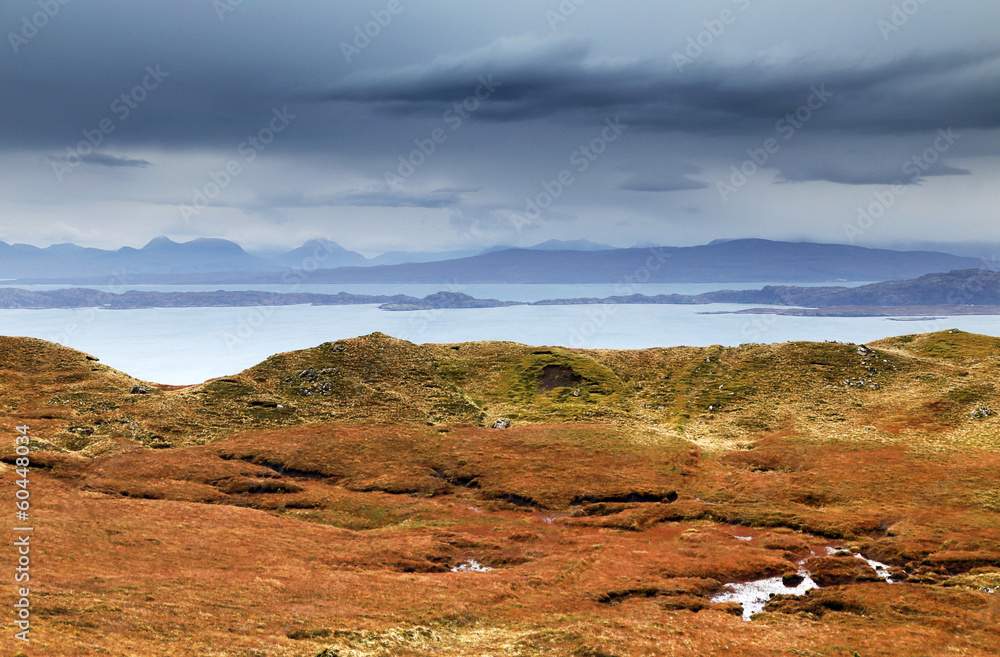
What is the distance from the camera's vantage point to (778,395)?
98.6 metres

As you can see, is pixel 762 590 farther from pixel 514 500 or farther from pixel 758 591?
pixel 514 500

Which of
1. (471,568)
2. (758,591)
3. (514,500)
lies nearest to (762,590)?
(758,591)

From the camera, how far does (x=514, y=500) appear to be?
223 ft

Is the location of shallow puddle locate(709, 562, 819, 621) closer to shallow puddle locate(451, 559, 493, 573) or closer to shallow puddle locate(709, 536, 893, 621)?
shallow puddle locate(709, 536, 893, 621)

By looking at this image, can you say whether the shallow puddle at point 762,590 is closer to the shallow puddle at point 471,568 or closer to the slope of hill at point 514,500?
the slope of hill at point 514,500

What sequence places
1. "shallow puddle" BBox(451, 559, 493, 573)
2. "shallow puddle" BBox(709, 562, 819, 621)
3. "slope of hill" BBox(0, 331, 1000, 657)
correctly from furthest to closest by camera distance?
"shallow puddle" BBox(451, 559, 493, 573) < "shallow puddle" BBox(709, 562, 819, 621) < "slope of hill" BBox(0, 331, 1000, 657)

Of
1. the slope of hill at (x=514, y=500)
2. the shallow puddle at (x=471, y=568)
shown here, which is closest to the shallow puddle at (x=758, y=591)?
the slope of hill at (x=514, y=500)

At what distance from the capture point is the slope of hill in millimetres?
37031

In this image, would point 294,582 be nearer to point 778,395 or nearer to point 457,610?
point 457,610

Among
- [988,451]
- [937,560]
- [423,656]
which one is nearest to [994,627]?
[937,560]

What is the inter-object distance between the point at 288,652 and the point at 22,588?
17212mm

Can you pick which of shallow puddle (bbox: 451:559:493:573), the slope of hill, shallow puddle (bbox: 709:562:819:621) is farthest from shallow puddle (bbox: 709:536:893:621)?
shallow puddle (bbox: 451:559:493:573)

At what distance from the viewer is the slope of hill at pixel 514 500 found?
37031 millimetres

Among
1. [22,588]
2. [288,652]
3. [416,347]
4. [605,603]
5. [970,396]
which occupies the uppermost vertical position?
[416,347]
